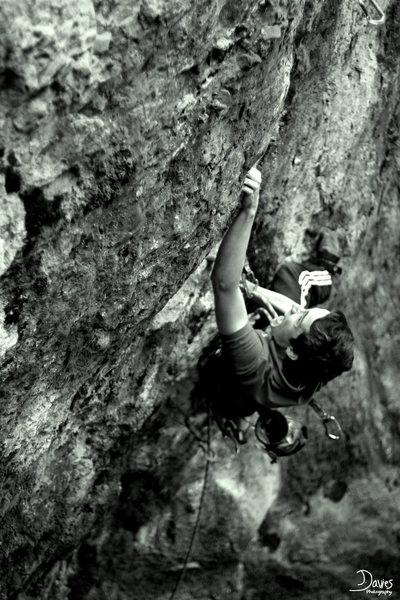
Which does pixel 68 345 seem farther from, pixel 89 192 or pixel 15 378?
pixel 89 192

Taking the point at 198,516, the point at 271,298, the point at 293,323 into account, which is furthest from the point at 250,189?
the point at 198,516

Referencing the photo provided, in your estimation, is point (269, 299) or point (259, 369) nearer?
point (259, 369)

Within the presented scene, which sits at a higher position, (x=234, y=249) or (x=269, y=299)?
(x=234, y=249)

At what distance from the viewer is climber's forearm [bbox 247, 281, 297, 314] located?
4.64 metres

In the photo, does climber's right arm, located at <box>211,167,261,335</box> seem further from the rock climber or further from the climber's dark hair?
the climber's dark hair

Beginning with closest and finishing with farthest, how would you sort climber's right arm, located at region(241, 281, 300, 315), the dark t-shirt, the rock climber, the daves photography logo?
1. the rock climber
2. the dark t-shirt
3. climber's right arm, located at region(241, 281, 300, 315)
4. the daves photography logo

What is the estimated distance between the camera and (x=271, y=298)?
4.71 metres

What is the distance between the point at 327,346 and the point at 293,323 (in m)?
0.37

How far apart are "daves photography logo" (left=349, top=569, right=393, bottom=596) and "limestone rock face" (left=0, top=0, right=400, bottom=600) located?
0.28ft

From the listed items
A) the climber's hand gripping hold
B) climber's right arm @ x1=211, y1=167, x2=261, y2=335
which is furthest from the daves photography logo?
the climber's hand gripping hold

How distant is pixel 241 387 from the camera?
4477mm

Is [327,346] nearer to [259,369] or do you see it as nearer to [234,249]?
[259,369]

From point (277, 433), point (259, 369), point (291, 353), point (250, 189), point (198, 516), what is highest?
point (250, 189)

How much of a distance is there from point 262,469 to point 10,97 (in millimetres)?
4602
